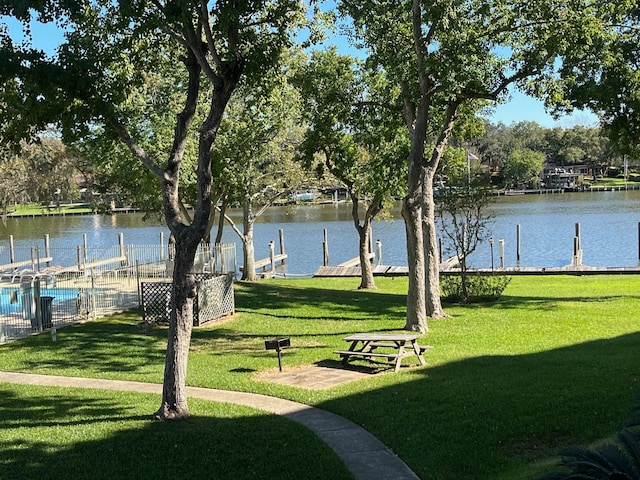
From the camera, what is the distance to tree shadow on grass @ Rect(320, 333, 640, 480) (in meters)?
8.14

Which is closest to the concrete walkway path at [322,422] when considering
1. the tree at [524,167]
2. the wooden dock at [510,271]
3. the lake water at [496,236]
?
the lake water at [496,236]

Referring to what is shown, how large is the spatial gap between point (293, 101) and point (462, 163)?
7.07 m

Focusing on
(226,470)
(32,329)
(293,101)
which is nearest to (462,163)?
(293,101)

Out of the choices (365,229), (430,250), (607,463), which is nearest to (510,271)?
(365,229)

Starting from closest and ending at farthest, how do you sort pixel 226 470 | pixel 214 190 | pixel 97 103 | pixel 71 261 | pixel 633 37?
pixel 226 470 → pixel 97 103 → pixel 633 37 → pixel 214 190 → pixel 71 261

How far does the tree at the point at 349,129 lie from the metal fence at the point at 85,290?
5484 mm

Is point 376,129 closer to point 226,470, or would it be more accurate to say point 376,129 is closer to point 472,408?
point 472,408

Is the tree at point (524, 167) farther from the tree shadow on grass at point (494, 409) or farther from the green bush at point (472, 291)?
the tree shadow on grass at point (494, 409)

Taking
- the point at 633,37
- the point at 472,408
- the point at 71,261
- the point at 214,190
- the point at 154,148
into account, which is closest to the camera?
the point at 472,408

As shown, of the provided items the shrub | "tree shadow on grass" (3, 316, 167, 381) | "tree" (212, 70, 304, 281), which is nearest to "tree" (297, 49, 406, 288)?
"tree" (212, 70, 304, 281)

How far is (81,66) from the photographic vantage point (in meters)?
10.4

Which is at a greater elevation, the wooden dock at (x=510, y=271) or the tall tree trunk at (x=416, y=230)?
the tall tree trunk at (x=416, y=230)

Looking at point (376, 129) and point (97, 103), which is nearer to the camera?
point (97, 103)

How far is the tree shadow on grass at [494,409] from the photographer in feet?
26.7
